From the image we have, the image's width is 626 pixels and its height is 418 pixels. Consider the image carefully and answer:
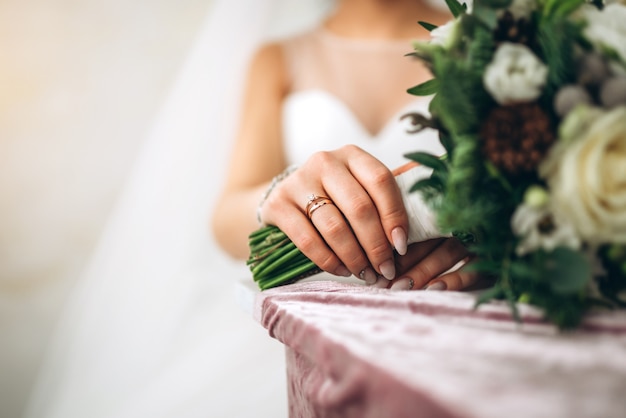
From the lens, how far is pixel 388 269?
496mm

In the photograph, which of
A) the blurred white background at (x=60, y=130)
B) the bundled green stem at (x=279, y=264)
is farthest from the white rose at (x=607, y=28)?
the blurred white background at (x=60, y=130)

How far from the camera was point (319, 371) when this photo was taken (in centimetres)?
36

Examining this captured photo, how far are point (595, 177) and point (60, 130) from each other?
1.43 m

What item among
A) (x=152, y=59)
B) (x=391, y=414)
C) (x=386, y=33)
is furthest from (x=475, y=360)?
(x=152, y=59)

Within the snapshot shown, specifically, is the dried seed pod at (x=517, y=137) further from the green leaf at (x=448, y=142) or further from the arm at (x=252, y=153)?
the arm at (x=252, y=153)

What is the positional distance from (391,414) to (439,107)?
8.0 inches

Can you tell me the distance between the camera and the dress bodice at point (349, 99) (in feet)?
3.68

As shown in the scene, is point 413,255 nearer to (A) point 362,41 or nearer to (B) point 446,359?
(B) point 446,359

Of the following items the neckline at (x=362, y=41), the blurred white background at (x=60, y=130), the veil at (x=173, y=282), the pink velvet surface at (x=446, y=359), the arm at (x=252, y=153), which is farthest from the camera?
the blurred white background at (x=60, y=130)

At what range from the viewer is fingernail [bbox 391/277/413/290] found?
498 millimetres

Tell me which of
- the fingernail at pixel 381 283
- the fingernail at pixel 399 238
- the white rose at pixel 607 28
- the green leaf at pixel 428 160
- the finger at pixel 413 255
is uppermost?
the white rose at pixel 607 28

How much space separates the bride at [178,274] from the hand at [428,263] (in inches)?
17.8

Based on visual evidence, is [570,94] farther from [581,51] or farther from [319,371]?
[319,371]

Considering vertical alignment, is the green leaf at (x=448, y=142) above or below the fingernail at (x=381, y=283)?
above
